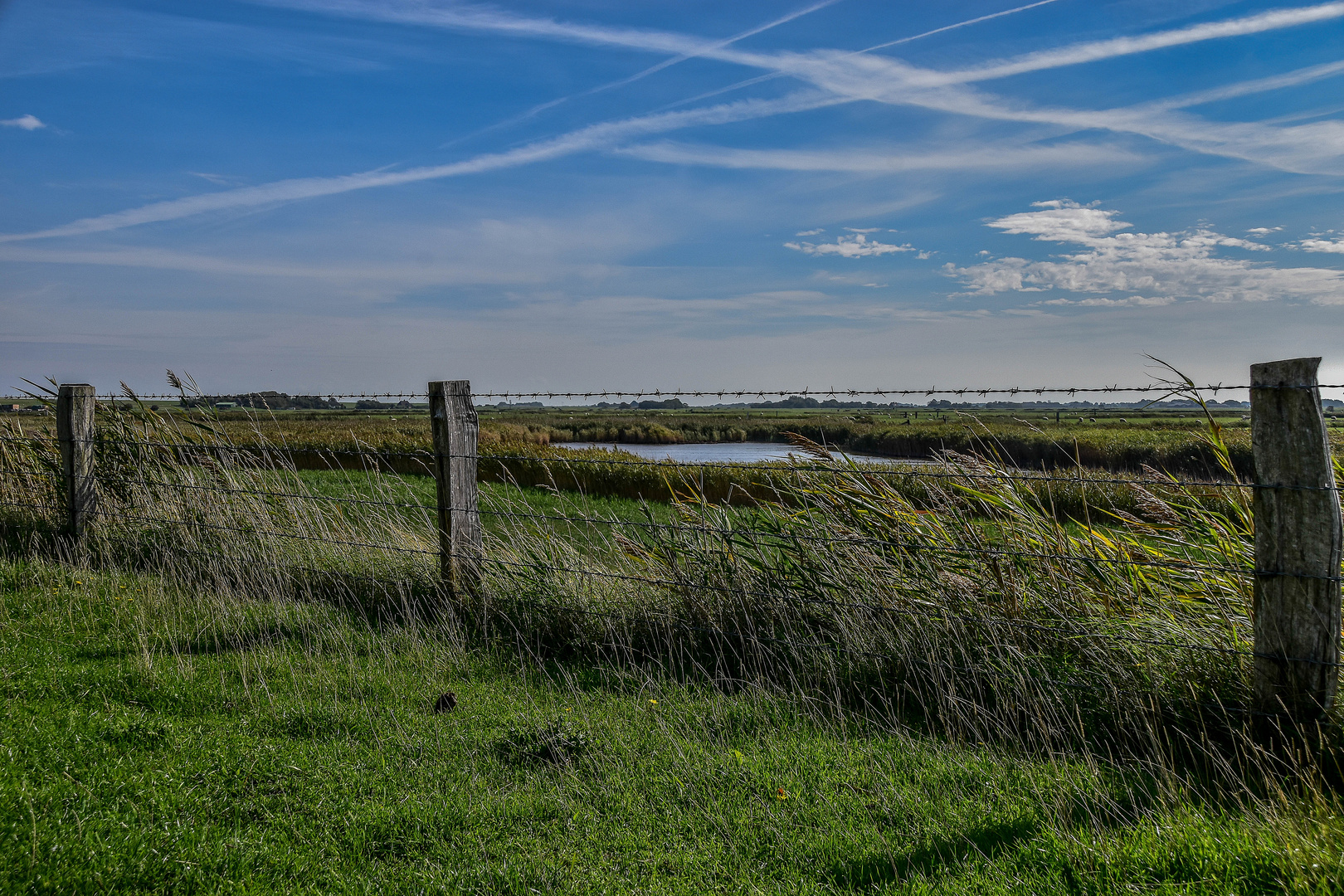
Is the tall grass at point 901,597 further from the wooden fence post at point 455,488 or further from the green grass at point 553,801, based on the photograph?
the green grass at point 553,801

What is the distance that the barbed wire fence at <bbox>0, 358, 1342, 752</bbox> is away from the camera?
3660 millimetres

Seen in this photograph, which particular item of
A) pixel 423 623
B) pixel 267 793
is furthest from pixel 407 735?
pixel 423 623

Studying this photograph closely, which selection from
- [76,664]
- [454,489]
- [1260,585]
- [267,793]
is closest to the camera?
[267,793]

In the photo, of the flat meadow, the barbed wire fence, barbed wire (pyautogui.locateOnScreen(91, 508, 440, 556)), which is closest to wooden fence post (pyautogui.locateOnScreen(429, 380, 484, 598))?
the barbed wire fence

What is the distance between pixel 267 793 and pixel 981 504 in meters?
4.66

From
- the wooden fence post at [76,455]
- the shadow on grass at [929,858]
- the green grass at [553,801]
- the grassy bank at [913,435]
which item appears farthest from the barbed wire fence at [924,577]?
the wooden fence post at [76,455]

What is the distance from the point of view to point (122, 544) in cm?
822

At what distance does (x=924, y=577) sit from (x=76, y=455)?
8.75 metres

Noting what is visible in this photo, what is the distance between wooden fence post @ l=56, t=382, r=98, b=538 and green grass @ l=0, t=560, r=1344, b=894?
4.38m

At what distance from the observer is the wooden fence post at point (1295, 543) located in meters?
3.57

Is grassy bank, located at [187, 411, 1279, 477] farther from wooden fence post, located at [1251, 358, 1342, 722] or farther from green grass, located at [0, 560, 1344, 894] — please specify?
green grass, located at [0, 560, 1344, 894]

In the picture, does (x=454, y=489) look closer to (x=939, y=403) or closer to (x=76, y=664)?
(x=76, y=664)

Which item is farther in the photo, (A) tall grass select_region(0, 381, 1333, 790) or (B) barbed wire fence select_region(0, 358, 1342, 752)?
(A) tall grass select_region(0, 381, 1333, 790)

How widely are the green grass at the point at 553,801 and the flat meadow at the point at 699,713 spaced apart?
0.06 feet
